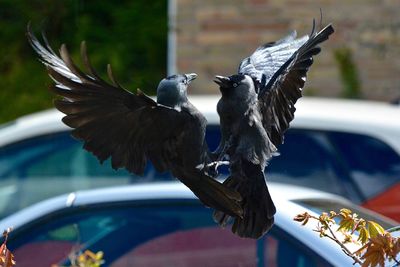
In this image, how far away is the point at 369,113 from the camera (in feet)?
20.0

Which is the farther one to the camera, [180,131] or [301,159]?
[301,159]

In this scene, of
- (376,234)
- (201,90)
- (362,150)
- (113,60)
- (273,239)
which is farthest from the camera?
(113,60)

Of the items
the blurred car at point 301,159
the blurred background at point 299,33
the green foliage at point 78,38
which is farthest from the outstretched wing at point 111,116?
the green foliage at point 78,38

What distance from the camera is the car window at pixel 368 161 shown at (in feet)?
18.8

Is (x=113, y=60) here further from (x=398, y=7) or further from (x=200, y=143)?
(x=200, y=143)

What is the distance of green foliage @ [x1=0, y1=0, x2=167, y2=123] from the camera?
10336 mm

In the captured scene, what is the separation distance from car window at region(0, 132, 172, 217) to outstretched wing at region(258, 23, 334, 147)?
3842 millimetres

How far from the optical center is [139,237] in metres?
4.40

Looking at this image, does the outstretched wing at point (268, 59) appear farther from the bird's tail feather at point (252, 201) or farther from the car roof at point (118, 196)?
the car roof at point (118, 196)

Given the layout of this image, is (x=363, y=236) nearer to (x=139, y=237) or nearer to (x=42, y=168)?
(x=139, y=237)

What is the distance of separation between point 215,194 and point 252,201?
0.25ft

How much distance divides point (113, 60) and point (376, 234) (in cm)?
804

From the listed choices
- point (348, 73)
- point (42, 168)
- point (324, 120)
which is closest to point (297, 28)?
point (348, 73)

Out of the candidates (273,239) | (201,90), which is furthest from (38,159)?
(201,90)
